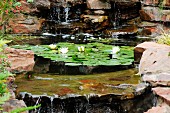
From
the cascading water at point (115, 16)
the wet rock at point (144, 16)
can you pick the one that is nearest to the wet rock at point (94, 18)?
the cascading water at point (115, 16)

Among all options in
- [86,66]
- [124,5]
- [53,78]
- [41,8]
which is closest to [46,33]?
[41,8]

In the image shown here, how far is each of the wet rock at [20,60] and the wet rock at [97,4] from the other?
20.8 feet

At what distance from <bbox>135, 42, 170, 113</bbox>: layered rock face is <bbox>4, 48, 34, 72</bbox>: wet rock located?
6.48 feet

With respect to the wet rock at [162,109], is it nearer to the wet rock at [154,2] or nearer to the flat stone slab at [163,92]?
the flat stone slab at [163,92]

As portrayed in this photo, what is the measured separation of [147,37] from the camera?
35.8 ft

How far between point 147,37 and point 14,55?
246 inches

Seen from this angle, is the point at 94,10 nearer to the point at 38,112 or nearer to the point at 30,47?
the point at 30,47

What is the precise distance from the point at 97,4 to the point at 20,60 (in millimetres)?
6851

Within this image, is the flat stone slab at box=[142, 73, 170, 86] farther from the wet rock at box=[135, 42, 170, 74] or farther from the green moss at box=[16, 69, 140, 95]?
the green moss at box=[16, 69, 140, 95]

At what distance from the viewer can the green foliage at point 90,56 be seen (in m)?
6.40

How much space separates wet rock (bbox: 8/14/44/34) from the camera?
11.0 meters

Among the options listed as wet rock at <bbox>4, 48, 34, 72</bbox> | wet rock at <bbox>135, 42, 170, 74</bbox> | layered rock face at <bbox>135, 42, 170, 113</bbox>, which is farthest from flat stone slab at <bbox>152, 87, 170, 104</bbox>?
wet rock at <bbox>4, 48, 34, 72</bbox>

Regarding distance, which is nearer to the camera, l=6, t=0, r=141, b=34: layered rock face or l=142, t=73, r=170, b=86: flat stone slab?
l=142, t=73, r=170, b=86: flat stone slab

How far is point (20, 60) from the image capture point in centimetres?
563
